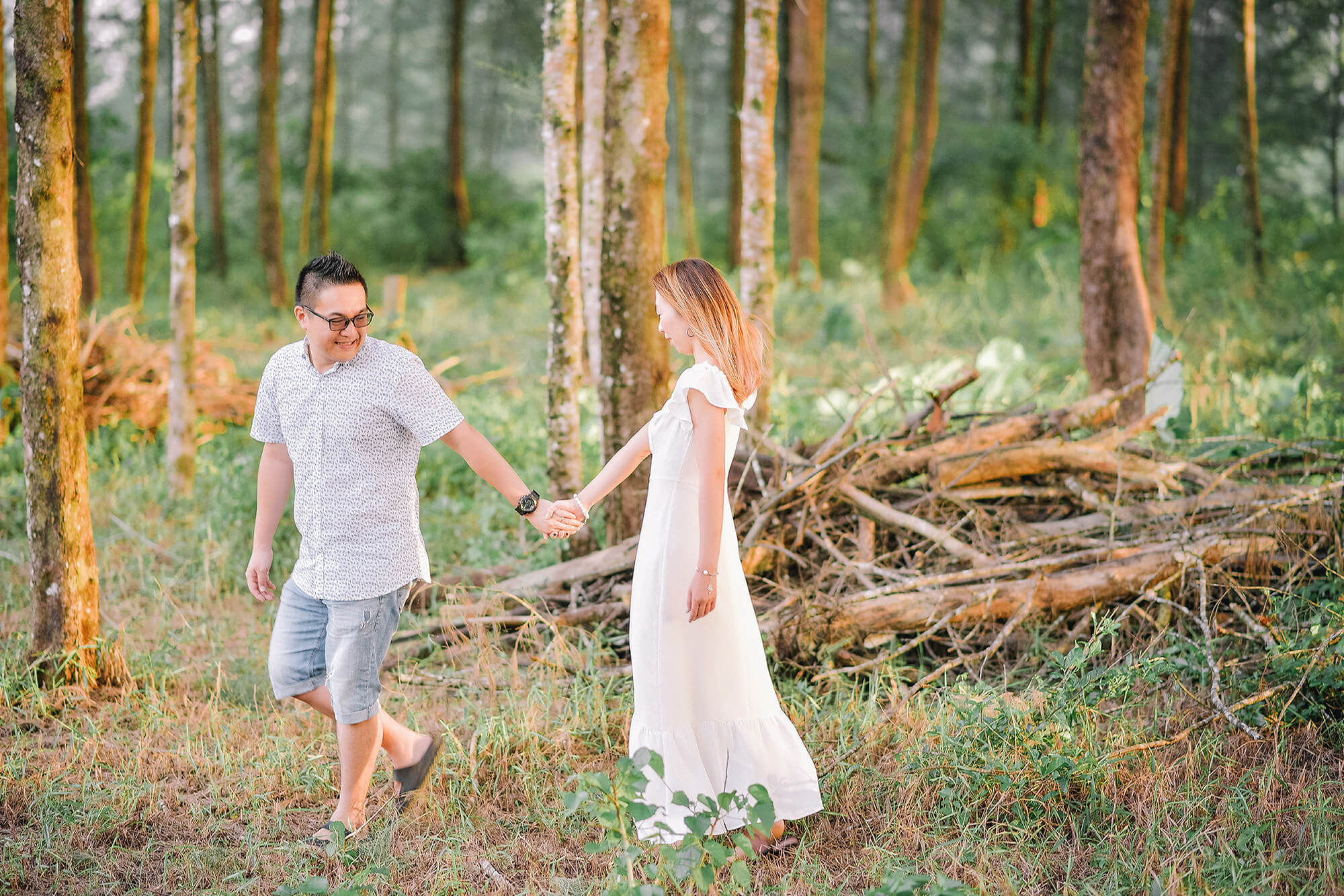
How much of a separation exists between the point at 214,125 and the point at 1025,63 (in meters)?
16.6

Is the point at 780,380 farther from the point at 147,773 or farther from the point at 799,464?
the point at 147,773

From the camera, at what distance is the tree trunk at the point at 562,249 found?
18.2 feet

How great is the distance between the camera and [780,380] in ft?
30.8

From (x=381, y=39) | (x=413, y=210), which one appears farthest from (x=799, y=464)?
(x=381, y=39)

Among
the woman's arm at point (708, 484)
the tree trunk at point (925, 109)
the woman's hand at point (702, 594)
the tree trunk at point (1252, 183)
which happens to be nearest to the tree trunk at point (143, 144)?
the woman's arm at point (708, 484)

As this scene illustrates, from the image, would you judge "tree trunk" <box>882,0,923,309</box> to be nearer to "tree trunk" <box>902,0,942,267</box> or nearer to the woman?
"tree trunk" <box>902,0,942,267</box>

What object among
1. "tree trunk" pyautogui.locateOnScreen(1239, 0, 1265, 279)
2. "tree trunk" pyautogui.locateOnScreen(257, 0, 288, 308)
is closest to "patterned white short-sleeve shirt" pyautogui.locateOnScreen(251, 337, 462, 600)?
"tree trunk" pyautogui.locateOnScreen(1239, 0, 1265, 279)

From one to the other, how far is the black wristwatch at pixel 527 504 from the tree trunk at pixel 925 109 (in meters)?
14.4

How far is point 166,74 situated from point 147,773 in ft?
123

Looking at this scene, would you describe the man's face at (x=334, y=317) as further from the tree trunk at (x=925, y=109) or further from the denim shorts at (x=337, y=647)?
the tree trunk at (x=925, y=109)

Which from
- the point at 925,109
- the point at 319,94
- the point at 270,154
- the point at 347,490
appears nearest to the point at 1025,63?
the point at 925,109

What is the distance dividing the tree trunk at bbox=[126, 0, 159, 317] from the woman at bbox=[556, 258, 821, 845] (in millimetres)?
7633

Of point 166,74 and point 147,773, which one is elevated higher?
point 166,74

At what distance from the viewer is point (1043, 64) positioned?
20203mm
